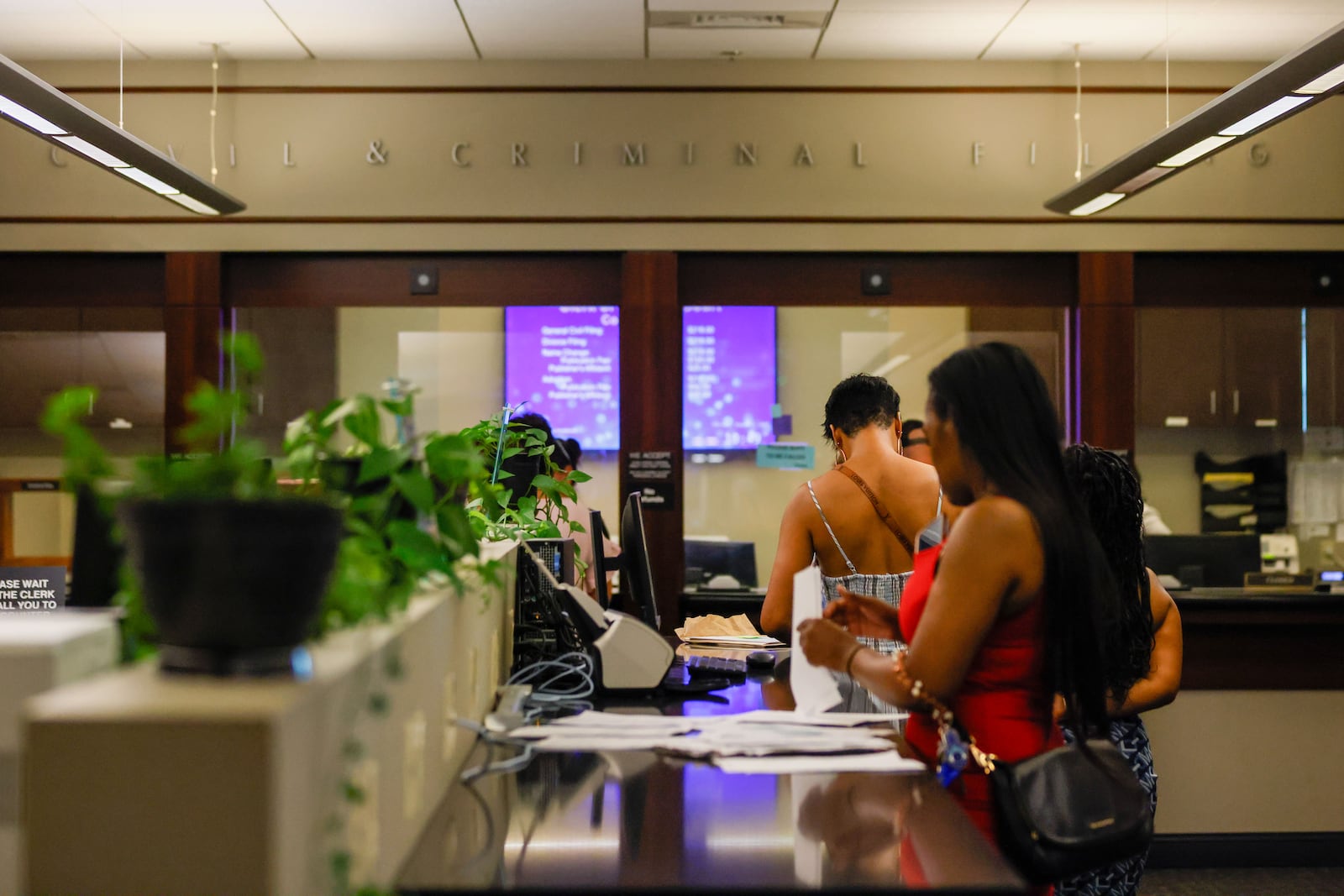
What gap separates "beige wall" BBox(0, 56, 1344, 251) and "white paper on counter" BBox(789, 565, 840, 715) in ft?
9.95

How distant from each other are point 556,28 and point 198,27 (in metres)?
1.43

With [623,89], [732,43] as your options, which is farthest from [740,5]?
[623,89]

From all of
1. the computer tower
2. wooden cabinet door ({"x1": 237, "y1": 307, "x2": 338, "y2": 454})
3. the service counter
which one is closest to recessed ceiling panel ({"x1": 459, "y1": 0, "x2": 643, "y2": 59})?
wooden cabinet door ({"x1": 237, "y1": 307, "x2": 338, "y2": 454})

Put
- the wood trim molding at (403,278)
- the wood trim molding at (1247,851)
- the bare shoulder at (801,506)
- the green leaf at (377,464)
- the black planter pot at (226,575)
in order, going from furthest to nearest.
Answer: the wood trim molding at (403,278)
the wood trim molding at (1247,851)
the bare shoulder at (801,506)
the green leaf at (377,464)
the black planter pot at (226,575)

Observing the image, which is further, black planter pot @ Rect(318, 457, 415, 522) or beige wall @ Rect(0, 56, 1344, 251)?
beige wall @ Rect(0, 56, 1344, 251)

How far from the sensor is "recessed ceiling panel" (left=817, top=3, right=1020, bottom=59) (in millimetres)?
4180

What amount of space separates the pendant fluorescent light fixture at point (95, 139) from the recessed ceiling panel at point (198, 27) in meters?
0.75

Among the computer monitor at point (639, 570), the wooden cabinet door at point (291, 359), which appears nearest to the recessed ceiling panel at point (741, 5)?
the wooden cabinet door at point (291, 359)

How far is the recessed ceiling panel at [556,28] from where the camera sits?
412 cm

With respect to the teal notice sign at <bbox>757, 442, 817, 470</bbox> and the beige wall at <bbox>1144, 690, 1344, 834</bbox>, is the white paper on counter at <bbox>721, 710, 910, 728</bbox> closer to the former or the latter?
the beige wall at <bbox>1144, 690, 1344, 834</bbox>

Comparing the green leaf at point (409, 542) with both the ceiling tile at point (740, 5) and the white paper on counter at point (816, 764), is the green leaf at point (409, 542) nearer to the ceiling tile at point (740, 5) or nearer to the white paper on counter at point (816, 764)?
the white paper on counter at point (816, 764)

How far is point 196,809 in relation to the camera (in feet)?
2.92

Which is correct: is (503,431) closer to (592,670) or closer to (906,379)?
(592,670)

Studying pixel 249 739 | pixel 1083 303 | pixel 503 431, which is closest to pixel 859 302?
pixel 1083 303
